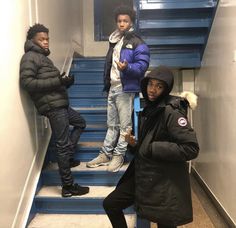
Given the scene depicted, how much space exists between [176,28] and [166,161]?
2.17 metres

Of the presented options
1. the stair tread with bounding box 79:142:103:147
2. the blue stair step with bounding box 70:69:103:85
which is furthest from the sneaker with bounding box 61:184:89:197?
the blue stair step with bounding box 70:69:103:85

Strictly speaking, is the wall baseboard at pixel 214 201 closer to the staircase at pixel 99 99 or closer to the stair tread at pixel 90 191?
the staircase at pixel 99 99

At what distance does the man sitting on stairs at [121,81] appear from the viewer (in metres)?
2.65

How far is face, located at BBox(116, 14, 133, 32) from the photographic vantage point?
271 cm

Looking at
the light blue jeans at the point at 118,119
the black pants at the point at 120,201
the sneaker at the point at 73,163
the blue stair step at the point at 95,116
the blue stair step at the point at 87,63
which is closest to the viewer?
the black pants at the point at 120,201

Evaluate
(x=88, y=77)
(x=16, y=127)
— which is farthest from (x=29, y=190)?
(x=88, y=77)

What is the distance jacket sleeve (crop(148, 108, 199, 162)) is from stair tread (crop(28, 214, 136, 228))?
3.49 feet

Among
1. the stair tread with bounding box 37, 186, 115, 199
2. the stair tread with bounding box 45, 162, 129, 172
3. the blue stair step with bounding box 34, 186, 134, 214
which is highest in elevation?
the stair tread with bounding box 45, 162, 129, 172

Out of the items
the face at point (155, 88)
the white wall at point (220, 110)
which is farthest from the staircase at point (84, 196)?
the face at point (155, 88)

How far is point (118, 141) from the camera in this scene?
9.48ft

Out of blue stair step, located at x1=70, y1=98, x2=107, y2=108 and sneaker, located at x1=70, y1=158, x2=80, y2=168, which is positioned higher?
blue stair step, located at x1=70, y1=98, x2=107, y2=108

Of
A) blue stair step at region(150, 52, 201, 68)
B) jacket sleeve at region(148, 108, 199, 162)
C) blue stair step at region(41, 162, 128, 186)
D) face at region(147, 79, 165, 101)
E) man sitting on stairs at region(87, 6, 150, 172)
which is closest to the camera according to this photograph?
jacket sleeve at region(148, 108, 199, 162)

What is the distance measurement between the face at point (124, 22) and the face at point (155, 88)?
1101 mm

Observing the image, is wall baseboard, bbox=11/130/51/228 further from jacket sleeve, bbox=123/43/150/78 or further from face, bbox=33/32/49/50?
jacket sleeve, bbox=123/43/150/78
